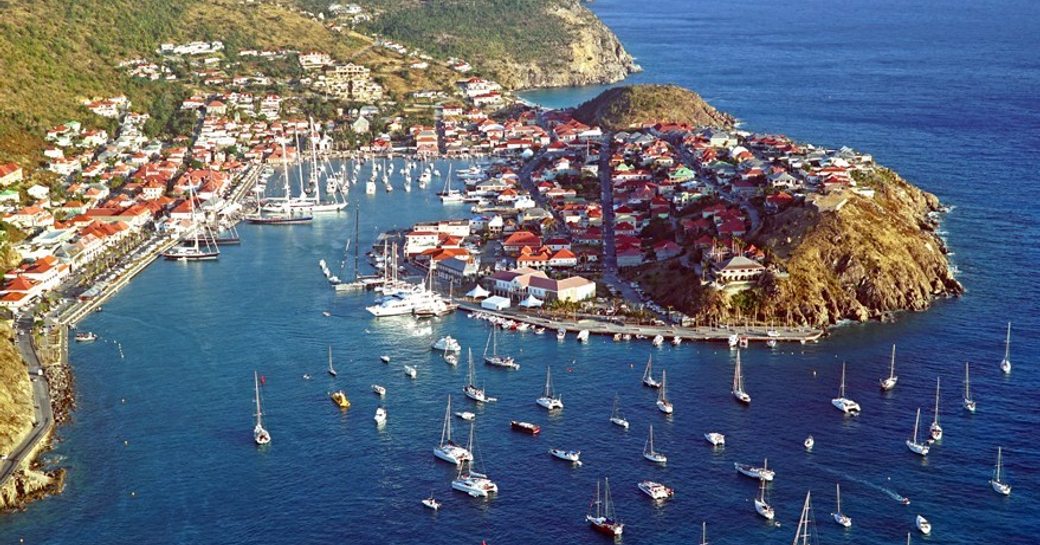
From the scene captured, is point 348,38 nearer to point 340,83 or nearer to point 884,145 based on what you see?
point 340,83

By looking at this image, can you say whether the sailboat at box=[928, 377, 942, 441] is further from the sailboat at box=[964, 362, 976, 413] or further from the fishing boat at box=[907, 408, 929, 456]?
the sailboat at box=[964, 362, 976, 413]

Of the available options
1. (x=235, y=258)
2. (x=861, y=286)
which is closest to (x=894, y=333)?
(x=861, y=286)

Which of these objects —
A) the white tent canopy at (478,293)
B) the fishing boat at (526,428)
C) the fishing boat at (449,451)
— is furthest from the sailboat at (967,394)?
the white tent canopy at (478,293)

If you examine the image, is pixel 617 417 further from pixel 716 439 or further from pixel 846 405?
pixel 846 405

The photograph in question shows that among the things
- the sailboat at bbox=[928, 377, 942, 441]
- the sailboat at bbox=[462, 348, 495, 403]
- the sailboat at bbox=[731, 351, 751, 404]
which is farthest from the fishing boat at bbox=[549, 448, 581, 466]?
the sailboat at bbox=[928, 377, 942, 441]

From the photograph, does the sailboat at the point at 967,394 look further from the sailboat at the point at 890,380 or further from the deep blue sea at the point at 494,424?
the sailboat at the point at 890,380

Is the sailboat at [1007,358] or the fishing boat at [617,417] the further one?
the sailboat at [1007,358]

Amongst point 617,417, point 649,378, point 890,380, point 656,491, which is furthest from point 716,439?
point 890,380
